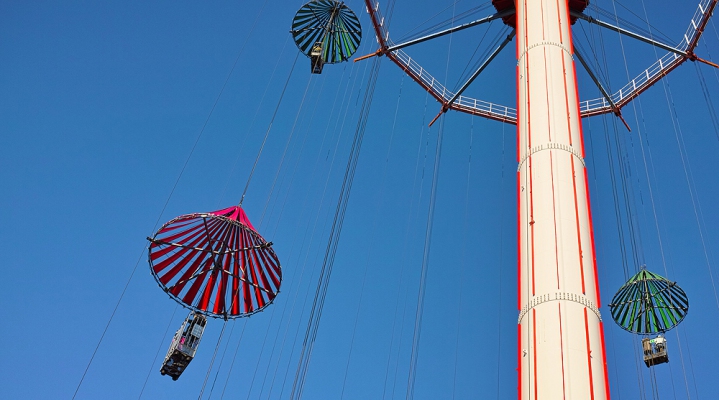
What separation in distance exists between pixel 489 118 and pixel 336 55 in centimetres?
748

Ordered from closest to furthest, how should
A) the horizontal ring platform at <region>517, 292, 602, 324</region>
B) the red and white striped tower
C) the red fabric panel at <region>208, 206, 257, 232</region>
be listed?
the red and white striped tower, the horizontal ring platform at <region>517, 292, 602, 324</region>, the red fabric panel at <region>208, 206, 257, 232</region>

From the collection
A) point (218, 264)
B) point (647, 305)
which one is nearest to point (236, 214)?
point (218, 264)

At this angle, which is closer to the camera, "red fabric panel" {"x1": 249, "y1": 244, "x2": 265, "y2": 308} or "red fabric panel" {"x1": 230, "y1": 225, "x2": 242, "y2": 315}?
"red fabric panel" {"x1": 230, "y1": 225, "x2": 242, "y2": 315}

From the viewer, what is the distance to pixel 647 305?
2330 cm

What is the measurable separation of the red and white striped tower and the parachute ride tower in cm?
2

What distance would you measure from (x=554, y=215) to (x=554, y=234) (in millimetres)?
623

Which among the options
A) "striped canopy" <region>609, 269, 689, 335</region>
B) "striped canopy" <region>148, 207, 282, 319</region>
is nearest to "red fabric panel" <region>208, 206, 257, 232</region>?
"striped canopy" <region>148, 207, 282, 319</region>

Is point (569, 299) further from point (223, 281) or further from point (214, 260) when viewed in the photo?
point (214, 260)

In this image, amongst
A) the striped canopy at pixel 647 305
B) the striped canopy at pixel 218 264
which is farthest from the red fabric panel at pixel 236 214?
the striped canopy at pixel 647 305

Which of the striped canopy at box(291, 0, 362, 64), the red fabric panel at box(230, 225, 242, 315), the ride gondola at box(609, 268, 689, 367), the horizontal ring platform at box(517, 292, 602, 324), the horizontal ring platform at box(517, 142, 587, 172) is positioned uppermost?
the striped canopy at box(291, 0, 362, 64)

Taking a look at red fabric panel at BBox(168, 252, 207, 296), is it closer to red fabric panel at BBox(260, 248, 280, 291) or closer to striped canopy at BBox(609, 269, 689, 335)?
red fabric panel at BBox(260, 248, 280, 291)

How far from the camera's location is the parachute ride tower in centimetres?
1567

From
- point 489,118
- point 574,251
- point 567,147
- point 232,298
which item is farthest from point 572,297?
point 489,118

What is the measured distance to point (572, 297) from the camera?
16.6m
